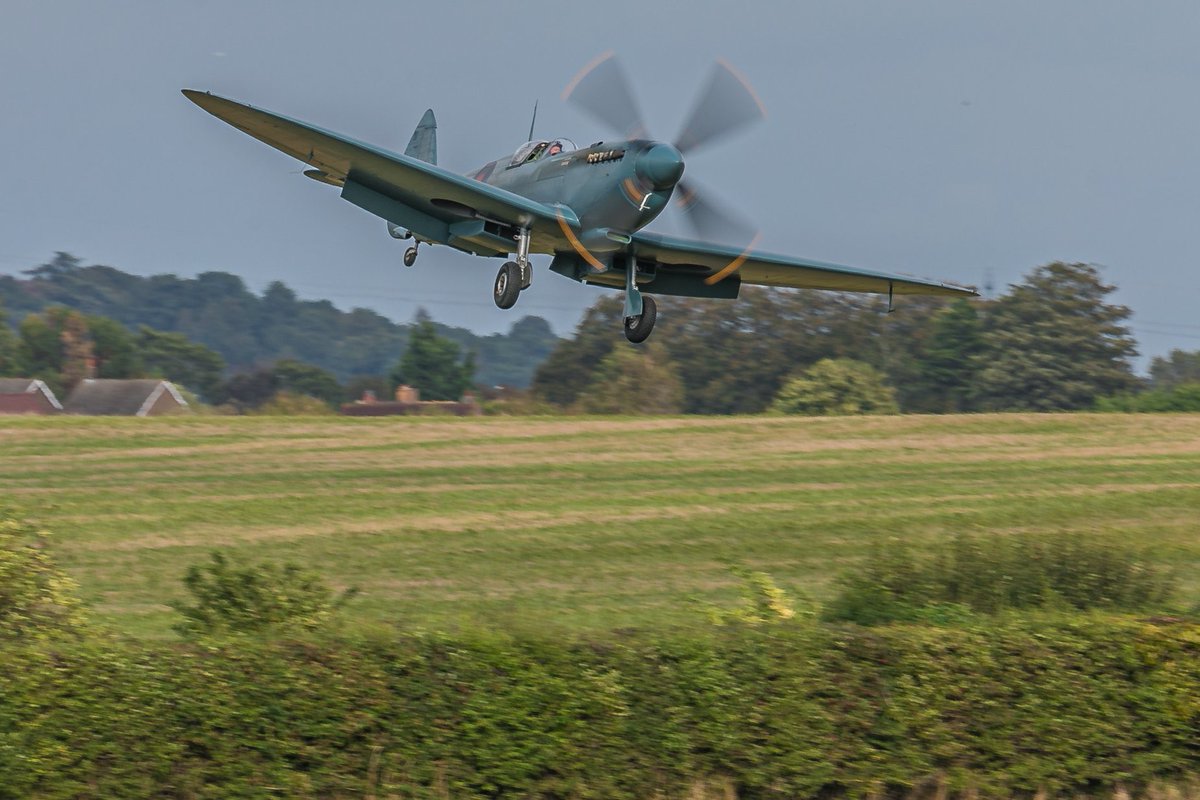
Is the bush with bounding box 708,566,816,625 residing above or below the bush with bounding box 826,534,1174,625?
below

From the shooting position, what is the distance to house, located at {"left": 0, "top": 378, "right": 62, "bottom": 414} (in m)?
53.6

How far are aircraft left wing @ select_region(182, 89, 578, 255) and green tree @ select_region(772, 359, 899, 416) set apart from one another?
37.4 meters

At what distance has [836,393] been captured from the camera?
5581 cm

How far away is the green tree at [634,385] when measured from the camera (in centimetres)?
5831

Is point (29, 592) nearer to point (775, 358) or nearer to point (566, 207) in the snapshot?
point (566, 207)

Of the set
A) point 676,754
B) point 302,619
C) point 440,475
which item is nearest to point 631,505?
point 440,475

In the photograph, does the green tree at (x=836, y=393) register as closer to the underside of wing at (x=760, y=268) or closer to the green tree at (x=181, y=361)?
the green tree at (x=181, y=361)

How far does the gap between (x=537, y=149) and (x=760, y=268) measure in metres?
3.45

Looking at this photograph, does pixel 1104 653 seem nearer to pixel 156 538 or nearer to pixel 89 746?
pixel 89 746

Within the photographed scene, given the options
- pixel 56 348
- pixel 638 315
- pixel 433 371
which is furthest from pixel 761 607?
pixel 56 348

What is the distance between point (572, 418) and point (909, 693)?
89.3 feet

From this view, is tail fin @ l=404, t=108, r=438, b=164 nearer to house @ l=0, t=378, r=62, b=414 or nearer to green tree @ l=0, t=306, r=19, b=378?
house @ l=0, t=378, r=62, b=414

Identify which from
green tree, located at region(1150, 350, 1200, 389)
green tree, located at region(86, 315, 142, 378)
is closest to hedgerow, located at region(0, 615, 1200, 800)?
green tree, located at region(86, 315, 142, 378)

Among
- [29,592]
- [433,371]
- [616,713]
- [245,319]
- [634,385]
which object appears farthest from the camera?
[245,319]
